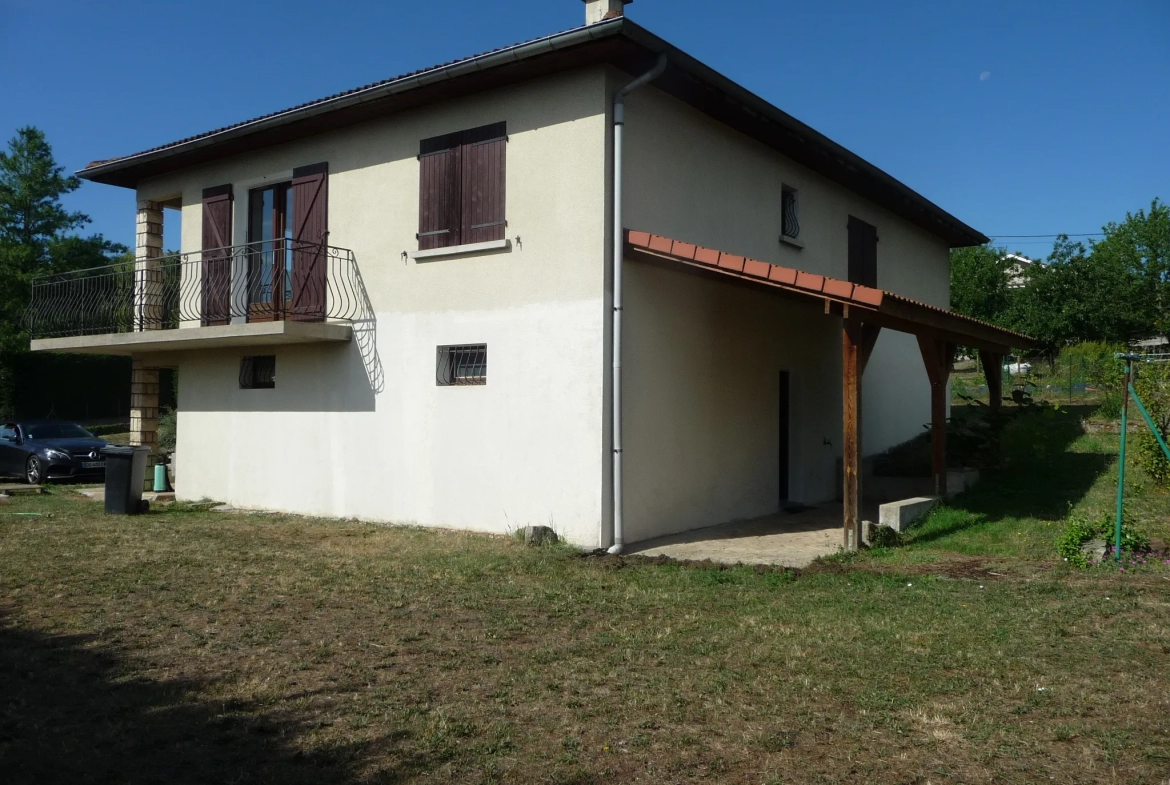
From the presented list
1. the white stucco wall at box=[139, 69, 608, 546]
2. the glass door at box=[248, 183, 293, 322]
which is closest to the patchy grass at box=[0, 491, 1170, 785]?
the white stucco wall at box=[139, 69, 608, 546]

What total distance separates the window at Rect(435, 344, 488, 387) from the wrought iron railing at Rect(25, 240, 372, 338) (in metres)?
1.42

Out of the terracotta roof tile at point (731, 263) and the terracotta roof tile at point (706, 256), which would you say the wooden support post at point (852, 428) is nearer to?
the terracotta roof tile at point (731, 263)

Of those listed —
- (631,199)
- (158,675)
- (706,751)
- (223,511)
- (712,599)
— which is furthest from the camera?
(223,511)

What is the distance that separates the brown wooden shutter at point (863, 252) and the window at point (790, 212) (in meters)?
1.94

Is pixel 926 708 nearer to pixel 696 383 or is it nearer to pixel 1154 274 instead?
pixel 696 383

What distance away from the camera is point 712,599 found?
7.30 meters

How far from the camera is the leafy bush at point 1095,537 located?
812 centimetres

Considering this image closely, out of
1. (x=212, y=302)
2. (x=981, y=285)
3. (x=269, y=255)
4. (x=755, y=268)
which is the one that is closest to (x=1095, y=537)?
(x=755, y=268)

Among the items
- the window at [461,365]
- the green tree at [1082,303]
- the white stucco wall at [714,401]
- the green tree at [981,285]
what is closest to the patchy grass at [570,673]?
the white stucco wall at [714,401]

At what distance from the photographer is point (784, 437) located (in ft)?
44.4

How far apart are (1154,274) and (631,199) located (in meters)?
35.6

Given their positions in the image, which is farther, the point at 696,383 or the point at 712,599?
the point at 696,383

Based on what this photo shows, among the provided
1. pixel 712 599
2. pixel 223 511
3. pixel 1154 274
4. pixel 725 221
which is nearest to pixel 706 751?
pixel 712 599

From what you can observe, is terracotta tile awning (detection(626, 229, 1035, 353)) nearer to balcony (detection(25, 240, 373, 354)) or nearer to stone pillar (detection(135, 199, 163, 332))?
balcony (detection(25, 240, 373, 354))
